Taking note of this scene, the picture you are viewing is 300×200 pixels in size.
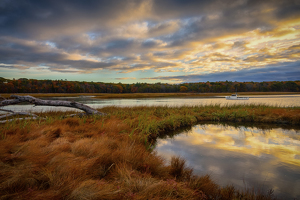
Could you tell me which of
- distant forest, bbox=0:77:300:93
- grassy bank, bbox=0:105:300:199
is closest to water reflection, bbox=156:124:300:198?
grassy bank, bbox=0:105:300:199

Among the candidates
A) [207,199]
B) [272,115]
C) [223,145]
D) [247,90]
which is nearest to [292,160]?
[223,145]

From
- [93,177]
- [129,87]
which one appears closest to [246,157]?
[93,177]

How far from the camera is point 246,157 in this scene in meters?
6.10

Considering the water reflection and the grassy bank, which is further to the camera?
the water reflection

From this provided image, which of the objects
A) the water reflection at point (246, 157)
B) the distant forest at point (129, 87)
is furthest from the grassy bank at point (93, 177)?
the distant forest at point (129, 87)

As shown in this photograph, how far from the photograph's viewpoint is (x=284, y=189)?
4004 mm

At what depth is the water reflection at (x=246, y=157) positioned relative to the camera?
434 cm

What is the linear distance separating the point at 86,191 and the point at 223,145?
7059 millimetres

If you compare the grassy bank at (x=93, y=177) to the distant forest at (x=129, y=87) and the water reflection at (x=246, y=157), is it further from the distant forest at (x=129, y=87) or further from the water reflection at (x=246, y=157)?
the distant forest at (x=129, y=87)

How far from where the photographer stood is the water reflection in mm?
4344

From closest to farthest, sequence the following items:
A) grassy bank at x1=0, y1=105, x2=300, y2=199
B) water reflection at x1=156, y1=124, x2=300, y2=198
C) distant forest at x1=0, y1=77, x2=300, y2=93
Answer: grassy bank at x1=0, y1=105, x2=300, y2=199
water reflection at x1=156, y1=124, x2=300, y2=198
distant forest at x1=0, y1=77, x2=300, y2=93

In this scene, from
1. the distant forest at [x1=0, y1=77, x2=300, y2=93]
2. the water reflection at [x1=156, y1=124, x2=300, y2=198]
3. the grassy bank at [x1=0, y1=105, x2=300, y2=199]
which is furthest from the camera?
the distant forest at [x1=0, y1=77, x2=300, y2=93]

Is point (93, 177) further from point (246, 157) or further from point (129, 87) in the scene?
point (129, 87)

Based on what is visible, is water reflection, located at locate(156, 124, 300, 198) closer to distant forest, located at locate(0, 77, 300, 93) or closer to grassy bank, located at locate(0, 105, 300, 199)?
grassy bank, located at locate(0, 105, 300, 199)
